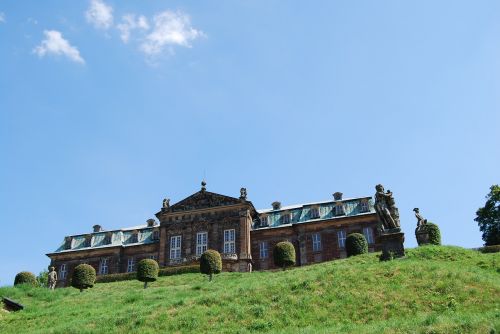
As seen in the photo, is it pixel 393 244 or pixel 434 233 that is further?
pixel 434 233

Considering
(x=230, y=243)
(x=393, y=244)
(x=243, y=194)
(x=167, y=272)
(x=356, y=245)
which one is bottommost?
(x=393, y=244)

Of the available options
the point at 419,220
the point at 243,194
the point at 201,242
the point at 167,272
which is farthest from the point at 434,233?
the point at 201,242

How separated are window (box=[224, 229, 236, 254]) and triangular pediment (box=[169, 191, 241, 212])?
2.91 metres

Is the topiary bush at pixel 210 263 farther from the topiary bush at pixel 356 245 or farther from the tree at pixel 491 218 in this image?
the tree at pixel 491 218

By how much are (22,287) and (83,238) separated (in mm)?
21348

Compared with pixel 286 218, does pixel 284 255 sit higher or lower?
lower

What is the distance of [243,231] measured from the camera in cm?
4600

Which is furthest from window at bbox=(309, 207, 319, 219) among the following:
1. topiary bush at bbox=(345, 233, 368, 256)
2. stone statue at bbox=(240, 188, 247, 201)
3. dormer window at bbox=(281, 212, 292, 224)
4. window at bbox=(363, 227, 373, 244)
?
topiary bush at bbox=(345, 233, 368, 256)

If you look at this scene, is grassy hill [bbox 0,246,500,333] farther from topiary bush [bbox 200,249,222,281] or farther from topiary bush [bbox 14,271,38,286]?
topiary bush [bbox 14,271,38,286]

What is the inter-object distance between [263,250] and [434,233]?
1816cm

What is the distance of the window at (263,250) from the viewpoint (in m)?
46.8

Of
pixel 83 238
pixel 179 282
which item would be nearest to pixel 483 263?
pixel 179 282

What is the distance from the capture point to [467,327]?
485 inches

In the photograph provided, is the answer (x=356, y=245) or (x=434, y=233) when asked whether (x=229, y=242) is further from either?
(x=434, y=233)
